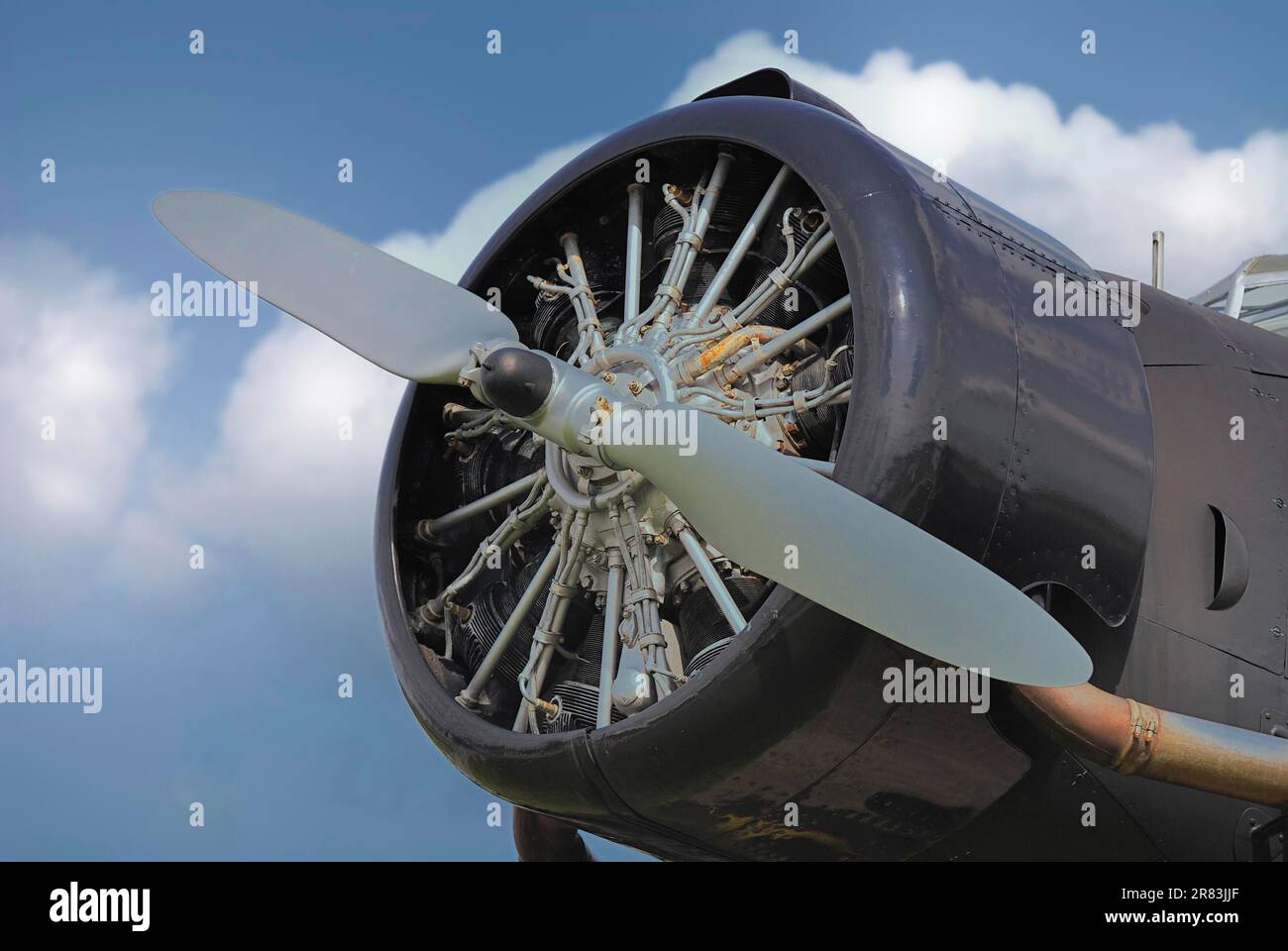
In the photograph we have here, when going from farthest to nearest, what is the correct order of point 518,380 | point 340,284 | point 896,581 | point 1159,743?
1. point 340,284
2. point 518,380
3. point 1159,743
4. point 896,581

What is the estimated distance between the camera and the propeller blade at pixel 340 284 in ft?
25.6

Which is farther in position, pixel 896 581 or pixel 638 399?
pixel 638 399

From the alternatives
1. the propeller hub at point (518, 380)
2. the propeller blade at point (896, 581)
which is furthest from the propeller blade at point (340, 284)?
the propeller blade at point (896, 581)

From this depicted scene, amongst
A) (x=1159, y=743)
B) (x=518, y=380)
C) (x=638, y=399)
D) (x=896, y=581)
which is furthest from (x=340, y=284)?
(x=1159, y=743)

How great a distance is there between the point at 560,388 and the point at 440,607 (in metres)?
2.39

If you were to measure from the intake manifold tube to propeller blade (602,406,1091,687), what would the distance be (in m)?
0.52

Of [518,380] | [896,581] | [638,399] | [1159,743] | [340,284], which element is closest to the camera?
[896,581]

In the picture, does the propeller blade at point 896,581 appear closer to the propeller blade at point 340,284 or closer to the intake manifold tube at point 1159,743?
the intake manifold tube at point 1159,743

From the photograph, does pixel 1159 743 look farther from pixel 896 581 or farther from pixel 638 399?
pixel 638 399

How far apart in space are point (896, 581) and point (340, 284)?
3308mm

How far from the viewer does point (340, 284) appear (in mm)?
8062

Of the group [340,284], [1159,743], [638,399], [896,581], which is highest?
[340,284]
